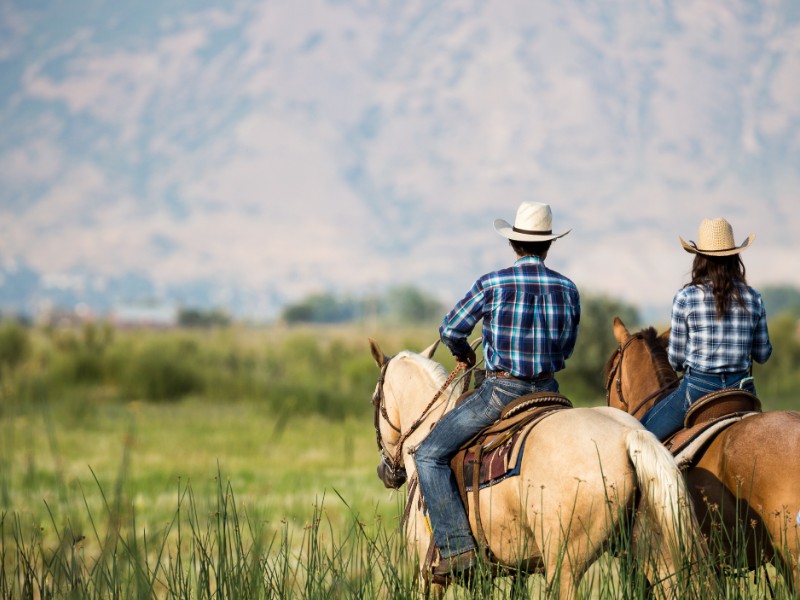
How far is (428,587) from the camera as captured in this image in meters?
5.66

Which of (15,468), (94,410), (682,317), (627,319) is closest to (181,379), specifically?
(94,410)

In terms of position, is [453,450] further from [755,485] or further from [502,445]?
[755,485]

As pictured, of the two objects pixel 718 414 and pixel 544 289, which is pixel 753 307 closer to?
pixel 718 414

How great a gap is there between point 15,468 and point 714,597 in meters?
14.4

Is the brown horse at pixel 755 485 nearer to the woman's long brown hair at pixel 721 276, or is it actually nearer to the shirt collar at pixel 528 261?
the woman's long brown hair at pixel 721 276

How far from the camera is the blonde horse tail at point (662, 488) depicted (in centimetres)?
484

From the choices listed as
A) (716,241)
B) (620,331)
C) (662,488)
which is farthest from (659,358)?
(662,488)

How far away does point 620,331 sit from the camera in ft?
24.5

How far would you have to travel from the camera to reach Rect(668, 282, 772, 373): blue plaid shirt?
20.4ft

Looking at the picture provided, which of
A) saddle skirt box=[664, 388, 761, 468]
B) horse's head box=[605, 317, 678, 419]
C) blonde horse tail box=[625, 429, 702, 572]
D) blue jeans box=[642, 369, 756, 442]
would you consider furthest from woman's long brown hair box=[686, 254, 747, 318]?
blonde horse tail box=[625, 429, 702, 572]

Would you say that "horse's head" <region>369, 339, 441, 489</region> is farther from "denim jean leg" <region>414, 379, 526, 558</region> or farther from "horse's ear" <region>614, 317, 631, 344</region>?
"horse's ear" <region>614, 317, 631, 344</region>

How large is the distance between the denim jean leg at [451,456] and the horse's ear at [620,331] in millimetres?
1828

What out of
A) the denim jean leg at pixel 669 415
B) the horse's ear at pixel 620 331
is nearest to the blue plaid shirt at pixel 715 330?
the denim jean leg at pixel 669 415

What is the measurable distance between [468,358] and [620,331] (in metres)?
1.64
